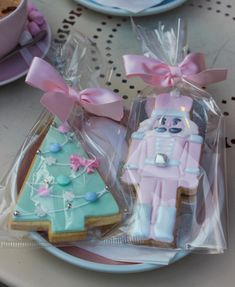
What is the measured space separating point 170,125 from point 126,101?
→ 12 cm

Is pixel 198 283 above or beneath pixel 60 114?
beneath

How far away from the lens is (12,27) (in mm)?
692

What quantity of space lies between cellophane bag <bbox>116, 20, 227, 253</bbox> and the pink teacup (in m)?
0.15

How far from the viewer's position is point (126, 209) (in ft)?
1.90

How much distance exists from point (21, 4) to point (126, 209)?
30 centimetres

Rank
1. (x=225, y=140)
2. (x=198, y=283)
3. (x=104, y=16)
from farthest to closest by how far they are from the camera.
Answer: (x=104, y=16)
(x=225, y=140)
(x=198, y=283)

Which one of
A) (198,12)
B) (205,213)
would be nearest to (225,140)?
(205,213)

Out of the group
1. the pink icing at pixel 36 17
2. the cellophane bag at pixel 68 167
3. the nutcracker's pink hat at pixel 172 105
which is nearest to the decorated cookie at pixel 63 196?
the cellophane bag at pixel 68 167

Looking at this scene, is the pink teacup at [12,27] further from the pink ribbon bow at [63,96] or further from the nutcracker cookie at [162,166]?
the nutcracker cookie at [162,166]

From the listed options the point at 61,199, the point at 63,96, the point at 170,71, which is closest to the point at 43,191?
the point at 61,199

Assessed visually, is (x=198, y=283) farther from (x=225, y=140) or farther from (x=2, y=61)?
(x=2, y=61)

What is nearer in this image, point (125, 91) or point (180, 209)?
point (180, 209)

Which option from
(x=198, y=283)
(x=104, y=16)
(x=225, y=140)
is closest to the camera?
(x=198, y=283)

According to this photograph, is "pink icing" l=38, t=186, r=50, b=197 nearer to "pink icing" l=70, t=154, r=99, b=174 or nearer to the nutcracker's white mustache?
"pink icing" l=70, t=154, r=99, b=174
